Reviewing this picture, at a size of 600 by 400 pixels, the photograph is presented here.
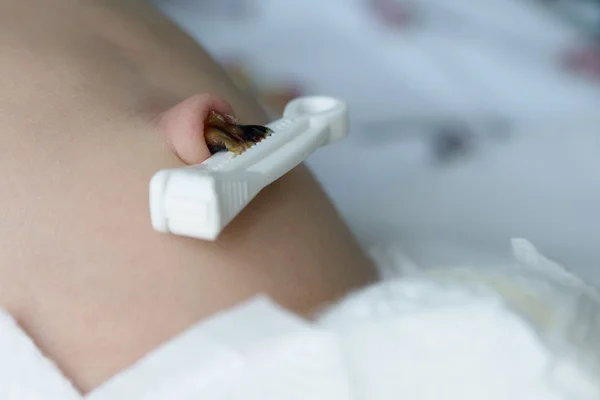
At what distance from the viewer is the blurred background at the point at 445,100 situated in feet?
2.69

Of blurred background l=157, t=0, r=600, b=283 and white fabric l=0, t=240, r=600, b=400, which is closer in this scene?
white fabric l=0, t=240, r=600, b=400

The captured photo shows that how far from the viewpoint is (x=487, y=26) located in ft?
3.14

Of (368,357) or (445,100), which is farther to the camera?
(445,100)

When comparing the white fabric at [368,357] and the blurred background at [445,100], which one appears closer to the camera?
the white fabric at [368,357]

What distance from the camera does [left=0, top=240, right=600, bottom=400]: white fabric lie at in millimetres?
342

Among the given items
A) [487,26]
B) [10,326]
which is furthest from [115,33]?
[487,26]

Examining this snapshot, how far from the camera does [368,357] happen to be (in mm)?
354

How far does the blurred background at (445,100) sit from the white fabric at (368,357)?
0.37m

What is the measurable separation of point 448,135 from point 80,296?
591 mm

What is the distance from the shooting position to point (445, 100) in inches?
37.4

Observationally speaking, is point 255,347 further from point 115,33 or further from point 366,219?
point 366,219

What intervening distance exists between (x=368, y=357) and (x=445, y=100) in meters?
0.65

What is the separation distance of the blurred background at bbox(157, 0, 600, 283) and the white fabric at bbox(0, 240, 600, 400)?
37cm

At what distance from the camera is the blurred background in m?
0.82
